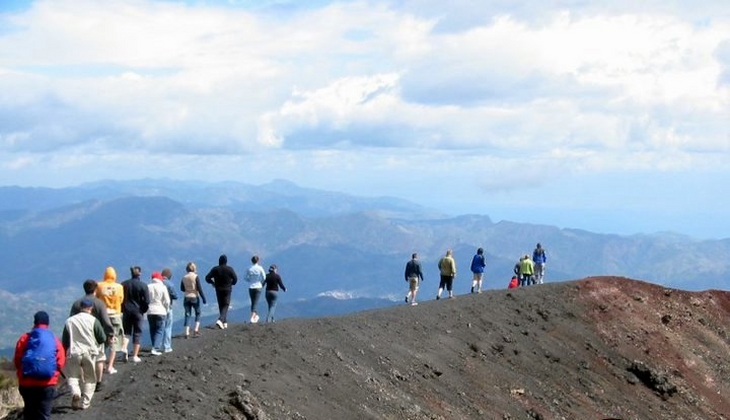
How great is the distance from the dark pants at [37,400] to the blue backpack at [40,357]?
0.29 meters

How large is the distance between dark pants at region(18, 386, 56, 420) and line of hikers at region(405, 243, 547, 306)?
20.6m

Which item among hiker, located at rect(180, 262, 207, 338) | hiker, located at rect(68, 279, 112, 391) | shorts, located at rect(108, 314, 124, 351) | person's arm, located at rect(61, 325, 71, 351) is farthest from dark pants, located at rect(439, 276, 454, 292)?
person's arm, located at rect(61, 325, 71, 351)

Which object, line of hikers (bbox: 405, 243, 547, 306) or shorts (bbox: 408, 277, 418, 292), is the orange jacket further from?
shorts (bbox: 408, 277, 418, 292)

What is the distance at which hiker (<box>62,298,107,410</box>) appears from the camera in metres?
20.1

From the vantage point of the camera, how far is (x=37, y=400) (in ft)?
59.3

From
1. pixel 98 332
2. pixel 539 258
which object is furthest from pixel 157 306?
pixel 539 258

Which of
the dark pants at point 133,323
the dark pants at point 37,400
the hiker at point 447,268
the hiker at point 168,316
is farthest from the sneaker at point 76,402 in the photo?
the hiker at point 447,268

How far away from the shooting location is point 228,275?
30.4 meters

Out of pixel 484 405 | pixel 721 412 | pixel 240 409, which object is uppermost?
pixel 240 409

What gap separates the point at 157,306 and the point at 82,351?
562cm

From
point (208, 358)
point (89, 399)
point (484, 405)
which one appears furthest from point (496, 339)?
point (89, 399)

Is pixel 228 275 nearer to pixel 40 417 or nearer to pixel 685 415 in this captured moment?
pixel 40 417

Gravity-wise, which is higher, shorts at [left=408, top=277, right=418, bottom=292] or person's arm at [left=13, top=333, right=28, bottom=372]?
person's arm at [left=13, top=333, right=28, bottom=372]

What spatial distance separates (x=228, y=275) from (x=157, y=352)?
4551mm
